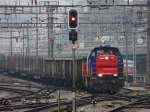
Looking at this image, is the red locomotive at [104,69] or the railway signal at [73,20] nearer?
the railway signal at [73,20]

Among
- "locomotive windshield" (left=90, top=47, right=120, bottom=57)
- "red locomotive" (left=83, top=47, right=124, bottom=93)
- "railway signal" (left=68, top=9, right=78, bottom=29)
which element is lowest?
"red locomotive" (left=83, top=47, right=124, bottom=93)

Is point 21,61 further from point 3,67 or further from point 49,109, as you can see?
point 49,109

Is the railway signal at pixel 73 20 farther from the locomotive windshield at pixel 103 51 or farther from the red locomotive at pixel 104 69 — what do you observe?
the locomotive windshield at pixel 103 51

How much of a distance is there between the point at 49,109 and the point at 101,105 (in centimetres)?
280

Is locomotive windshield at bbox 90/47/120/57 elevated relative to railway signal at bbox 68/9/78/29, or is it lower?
lower

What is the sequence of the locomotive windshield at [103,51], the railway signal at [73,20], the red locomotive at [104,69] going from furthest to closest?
the locomotive windshield at [103,51]
the red locomotive at [104,69]
the railway signal at [73,20]

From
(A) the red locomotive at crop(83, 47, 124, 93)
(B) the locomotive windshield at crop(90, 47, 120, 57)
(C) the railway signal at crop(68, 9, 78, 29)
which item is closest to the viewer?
(C) the railway signal at crop(68, 9, 78, 29)

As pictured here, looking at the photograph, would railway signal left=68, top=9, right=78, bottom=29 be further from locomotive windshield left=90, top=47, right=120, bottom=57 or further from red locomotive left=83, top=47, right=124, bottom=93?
locomotive windshield left=90, top=47, right=120, bottom=57

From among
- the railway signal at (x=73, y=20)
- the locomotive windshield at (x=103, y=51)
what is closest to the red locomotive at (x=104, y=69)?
the locomotive windshield at (x=103, y=51)

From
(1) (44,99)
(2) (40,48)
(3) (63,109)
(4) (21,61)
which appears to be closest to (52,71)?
(4) (21,61)

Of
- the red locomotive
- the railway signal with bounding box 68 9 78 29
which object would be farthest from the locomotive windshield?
the railway signal with bounding box 68 9 78 29

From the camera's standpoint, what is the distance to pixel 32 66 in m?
45.1

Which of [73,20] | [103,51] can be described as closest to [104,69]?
[103,51]

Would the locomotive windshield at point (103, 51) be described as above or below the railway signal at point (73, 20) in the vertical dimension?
below
